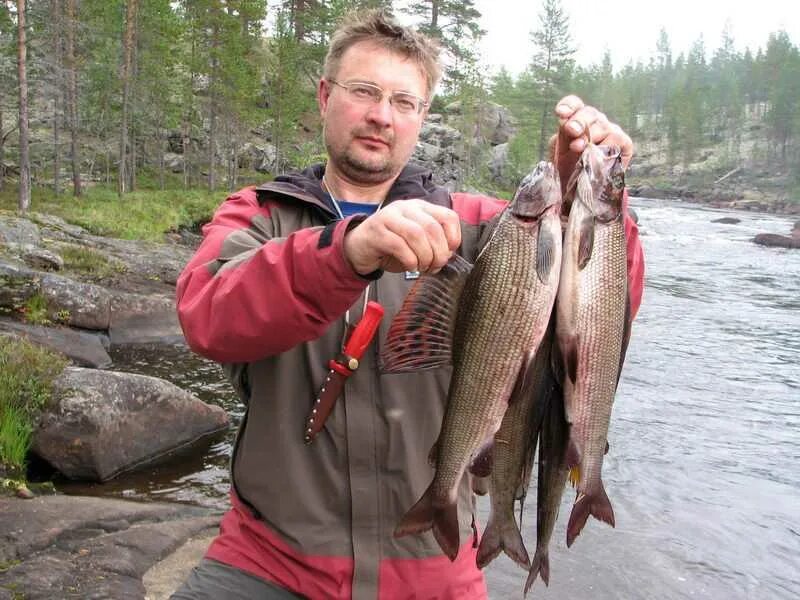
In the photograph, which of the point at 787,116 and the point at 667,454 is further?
the point at 787,116

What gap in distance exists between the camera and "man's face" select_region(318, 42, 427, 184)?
135 inches

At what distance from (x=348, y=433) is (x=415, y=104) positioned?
63.1 inches

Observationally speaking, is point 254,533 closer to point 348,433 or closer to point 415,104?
point 348,433

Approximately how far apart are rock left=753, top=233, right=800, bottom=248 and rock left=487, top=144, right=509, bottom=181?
23.4 meters

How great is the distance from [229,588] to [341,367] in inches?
40.5

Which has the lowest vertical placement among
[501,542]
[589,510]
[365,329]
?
[501,542]

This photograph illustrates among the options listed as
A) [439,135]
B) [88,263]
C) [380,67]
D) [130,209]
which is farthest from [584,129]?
[439,135]

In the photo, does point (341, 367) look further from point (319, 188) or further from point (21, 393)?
point (21, 393)

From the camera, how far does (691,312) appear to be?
62.0ft

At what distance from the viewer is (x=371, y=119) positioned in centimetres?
341

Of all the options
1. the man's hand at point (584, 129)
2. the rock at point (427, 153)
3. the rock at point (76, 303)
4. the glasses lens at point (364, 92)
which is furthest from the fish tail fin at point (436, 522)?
the rock at point (427, 153)

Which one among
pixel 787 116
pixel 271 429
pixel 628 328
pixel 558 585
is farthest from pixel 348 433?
pixel 787 116

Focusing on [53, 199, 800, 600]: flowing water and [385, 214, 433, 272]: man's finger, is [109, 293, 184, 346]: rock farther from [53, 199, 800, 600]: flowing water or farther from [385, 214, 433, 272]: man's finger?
[385, 214, 433, 272]: man's finger

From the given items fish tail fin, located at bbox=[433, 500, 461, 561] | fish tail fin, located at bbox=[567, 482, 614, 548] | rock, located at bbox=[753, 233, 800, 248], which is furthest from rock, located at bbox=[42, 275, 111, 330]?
rock, located at bbox=[753, 233, 800, 248]
